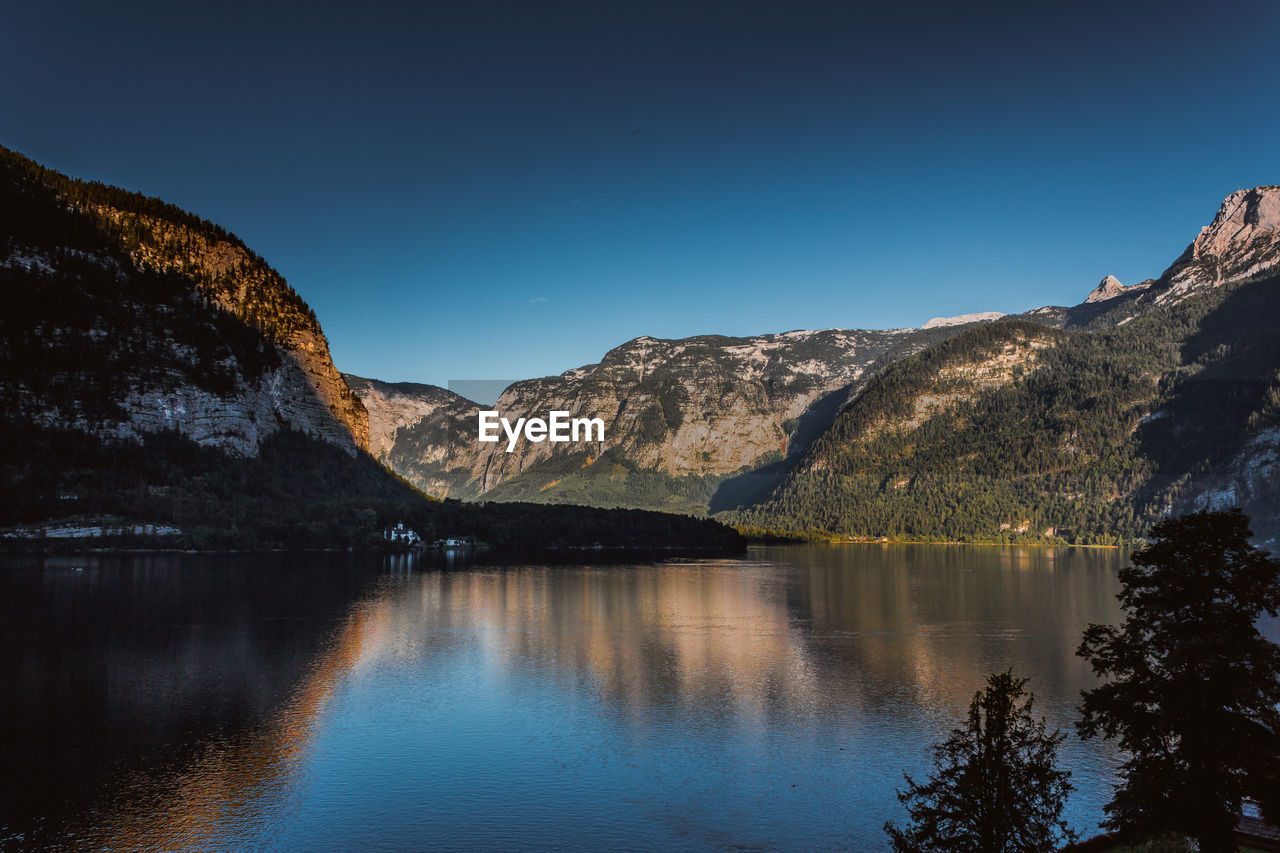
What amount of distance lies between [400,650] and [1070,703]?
214 ft

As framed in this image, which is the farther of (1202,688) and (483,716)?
(483,716)

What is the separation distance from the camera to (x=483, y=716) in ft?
214

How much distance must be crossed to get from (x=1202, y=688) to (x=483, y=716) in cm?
4918

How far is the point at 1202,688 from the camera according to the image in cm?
3216

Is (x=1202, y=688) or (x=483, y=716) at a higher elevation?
(x=1202, y=688)

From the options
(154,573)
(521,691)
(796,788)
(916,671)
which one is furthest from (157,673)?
(154,573)

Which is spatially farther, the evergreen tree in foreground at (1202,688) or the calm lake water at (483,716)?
the calm lake water at (483,716)

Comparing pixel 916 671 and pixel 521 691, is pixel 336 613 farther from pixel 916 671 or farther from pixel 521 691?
pixel 916 671

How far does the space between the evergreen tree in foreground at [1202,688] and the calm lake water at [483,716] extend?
13938 millimetres

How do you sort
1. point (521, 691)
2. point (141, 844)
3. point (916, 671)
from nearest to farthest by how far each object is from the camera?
point (141, 844) < point (521, 691) < point (916, 671)

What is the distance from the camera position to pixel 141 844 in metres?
39.6

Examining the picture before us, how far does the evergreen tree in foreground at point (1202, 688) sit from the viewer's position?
31.3 m

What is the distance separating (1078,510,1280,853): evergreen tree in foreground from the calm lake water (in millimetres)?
13938

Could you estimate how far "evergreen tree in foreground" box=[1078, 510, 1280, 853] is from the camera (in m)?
31.3
